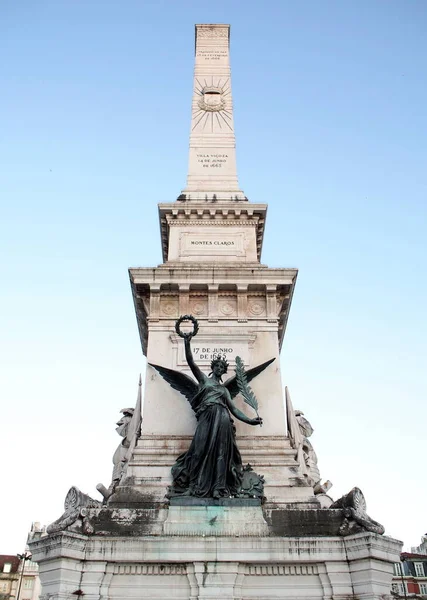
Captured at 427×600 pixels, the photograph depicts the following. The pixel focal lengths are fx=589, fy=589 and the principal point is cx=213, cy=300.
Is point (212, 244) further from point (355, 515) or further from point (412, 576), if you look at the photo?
point (412, 576)

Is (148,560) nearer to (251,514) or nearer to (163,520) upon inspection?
(163,520)

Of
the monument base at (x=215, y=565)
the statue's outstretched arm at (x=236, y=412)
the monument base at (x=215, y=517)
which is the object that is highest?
the statue's outstretched arm at (x=236, y=412)

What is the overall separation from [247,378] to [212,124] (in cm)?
1179

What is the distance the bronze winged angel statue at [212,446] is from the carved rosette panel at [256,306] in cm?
277

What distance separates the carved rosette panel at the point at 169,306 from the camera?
56.6 feet

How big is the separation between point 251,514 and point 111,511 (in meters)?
3.20

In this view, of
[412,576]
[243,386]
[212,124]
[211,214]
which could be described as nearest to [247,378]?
[243,386]

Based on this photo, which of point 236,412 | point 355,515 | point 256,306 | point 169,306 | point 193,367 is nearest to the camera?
point 355,515

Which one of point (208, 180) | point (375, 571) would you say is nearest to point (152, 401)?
point (375, 571)

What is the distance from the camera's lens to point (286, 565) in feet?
42.3

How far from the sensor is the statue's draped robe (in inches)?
539

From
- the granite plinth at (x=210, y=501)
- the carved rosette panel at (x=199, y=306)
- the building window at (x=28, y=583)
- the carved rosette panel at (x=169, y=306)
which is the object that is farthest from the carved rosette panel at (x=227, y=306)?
the building window at (x=28, y=583)

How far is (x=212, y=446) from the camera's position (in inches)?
547

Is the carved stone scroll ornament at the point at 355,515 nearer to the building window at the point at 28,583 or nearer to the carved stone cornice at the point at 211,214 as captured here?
the carved stone cornice at the point at 211,214
